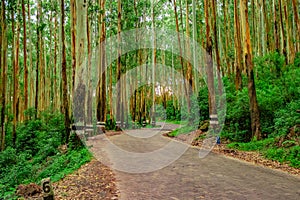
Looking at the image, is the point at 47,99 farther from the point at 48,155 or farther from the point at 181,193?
the point at 181,193

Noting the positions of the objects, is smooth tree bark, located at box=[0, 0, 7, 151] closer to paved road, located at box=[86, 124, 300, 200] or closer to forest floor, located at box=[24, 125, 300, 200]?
forest floor, located at box=[24, 125, 300, 200]

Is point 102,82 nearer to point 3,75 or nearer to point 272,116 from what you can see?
point 3,75

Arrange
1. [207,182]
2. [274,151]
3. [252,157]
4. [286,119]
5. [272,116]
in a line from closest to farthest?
[207,182]
[274,151]
[252,157]
[286,119]
[272,116]

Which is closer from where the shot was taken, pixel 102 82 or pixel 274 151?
pixel 274 151

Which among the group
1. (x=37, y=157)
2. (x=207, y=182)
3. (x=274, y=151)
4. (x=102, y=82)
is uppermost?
(x=102, y=82)

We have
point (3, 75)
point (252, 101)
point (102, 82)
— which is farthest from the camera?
point (102, 82)

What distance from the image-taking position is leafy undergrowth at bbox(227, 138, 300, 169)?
28.1 feet

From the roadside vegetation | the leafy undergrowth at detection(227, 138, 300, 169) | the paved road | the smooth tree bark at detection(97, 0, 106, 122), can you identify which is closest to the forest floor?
the paved road

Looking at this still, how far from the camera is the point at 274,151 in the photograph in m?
9.43

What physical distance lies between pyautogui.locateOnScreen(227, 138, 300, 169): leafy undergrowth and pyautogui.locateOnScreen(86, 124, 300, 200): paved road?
95cm

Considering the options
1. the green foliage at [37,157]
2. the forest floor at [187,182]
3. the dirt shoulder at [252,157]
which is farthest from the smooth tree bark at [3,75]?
the dirt shoulder at [252,157]

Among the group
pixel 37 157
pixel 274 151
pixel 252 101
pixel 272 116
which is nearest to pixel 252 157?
pixel 274 151

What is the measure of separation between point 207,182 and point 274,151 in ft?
12.8

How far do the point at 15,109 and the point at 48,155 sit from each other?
6470 millimetres
